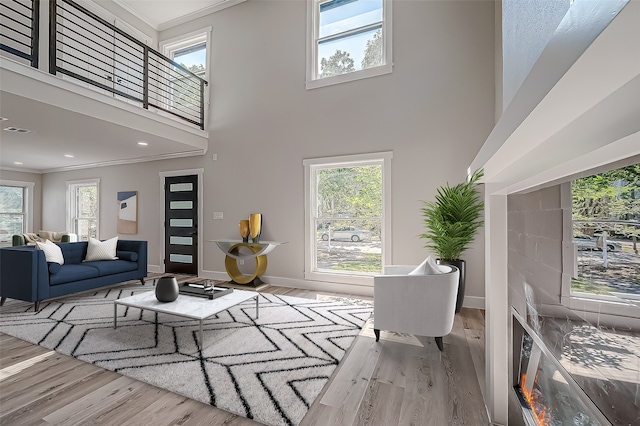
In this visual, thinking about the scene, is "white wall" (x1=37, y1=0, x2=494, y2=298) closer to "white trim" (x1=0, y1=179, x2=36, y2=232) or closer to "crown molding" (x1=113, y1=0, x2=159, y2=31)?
"crown molding" (x1=113, y1=0, x2=159, y2=31)

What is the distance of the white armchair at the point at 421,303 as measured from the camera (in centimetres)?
239

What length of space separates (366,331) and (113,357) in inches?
82.4

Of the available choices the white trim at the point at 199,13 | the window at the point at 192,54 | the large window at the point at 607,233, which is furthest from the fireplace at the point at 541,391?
the white trim at the point at 199,13

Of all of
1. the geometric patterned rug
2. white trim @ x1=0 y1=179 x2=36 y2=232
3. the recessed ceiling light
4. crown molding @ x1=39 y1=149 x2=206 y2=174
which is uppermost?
the recessed ceiling light

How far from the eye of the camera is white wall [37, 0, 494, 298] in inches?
147

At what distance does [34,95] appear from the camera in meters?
3.00

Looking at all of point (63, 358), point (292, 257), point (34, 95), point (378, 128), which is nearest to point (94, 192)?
point (34, 95)

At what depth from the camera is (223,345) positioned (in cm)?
251

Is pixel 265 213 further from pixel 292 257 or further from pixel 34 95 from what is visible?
pixel 34 95

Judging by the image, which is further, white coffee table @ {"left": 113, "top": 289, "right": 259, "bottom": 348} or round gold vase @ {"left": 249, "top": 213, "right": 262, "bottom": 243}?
round gold vase @ {"left": 249, "top": 213, "right": 262, "bottom": 243}

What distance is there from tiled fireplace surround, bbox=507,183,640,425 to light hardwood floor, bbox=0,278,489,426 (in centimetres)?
48

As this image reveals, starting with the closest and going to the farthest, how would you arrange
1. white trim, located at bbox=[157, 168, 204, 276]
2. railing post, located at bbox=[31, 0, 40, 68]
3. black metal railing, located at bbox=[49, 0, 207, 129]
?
railing post, located at bbox=[31, 0, 40, 68], black metal railing, located at bbox=[49, 0, 207, 129], white trim, located at bbox=[157, 168, 204, 276]

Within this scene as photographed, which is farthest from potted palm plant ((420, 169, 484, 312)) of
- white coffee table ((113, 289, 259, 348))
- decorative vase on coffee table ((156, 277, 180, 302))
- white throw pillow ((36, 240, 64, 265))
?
white throw pillow ((36, 240, 64, 265))

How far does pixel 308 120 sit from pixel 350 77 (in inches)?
33.3
